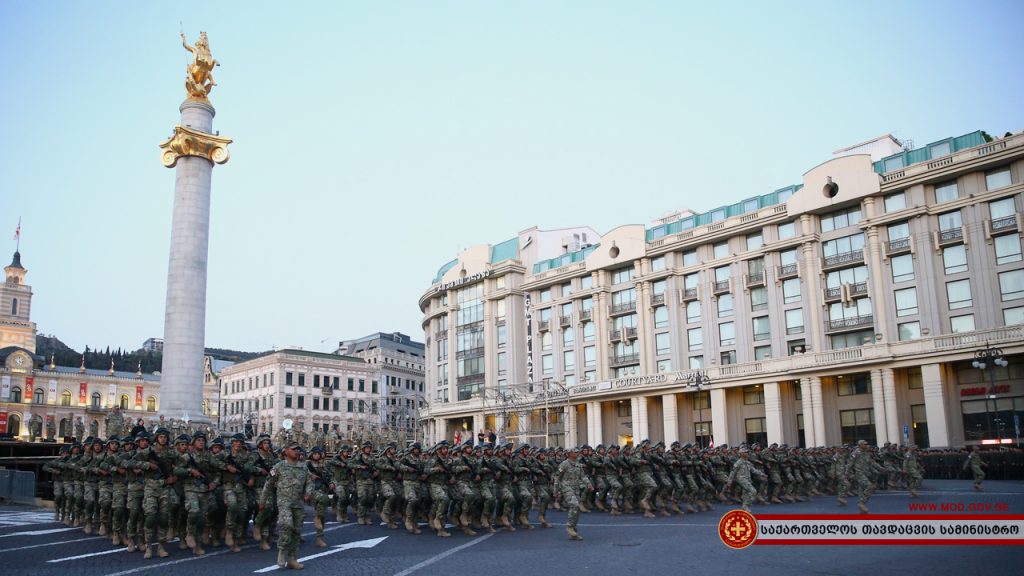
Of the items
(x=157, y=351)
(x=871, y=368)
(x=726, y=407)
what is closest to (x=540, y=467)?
(x=871, y=368)

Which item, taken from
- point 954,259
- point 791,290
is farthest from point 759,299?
point 954,259

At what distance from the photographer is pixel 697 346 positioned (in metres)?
58.1

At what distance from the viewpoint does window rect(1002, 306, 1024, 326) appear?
43812 millimetres

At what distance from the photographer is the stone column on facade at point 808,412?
49.3 m

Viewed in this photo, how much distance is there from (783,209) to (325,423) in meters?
60.9

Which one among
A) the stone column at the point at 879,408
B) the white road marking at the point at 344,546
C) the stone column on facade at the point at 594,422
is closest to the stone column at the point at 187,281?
the white road marking at the point at 344,546

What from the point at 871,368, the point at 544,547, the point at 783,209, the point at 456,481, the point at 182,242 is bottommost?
the point at 544,547

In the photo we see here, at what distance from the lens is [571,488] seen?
55.6 ft

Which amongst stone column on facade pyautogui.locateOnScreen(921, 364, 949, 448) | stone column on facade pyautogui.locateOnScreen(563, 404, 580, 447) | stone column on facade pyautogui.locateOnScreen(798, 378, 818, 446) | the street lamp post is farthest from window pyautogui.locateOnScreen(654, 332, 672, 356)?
the street lamp post

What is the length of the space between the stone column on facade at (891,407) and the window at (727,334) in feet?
37.6

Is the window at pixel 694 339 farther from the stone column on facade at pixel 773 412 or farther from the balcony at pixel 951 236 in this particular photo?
the balcony at pixel 951 236

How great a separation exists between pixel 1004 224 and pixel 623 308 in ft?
88.1

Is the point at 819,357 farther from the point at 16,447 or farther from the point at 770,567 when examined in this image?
the point at 16,447

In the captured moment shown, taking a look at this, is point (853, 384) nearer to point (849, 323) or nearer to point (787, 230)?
point (849, 323)
